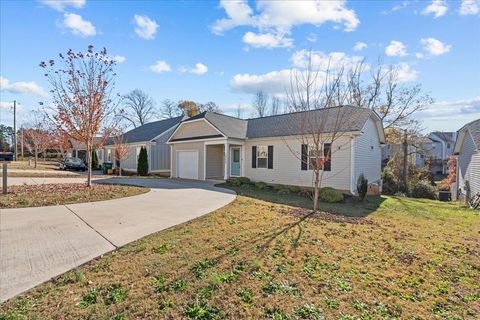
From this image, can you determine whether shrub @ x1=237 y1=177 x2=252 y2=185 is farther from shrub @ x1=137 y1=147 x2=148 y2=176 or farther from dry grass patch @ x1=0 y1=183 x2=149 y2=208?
shrub @ x1=137 y1=147 x2=148 y2=176

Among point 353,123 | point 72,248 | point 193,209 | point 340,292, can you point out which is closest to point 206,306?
point 340,292

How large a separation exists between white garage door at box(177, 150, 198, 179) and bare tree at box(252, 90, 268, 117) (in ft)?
88.3

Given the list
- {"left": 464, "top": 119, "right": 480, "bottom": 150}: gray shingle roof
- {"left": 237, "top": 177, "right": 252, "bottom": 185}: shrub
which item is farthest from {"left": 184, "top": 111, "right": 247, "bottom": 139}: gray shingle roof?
{"left": 464, "top": 119, "right": 480, "bottom": 150}: gray shingle roof

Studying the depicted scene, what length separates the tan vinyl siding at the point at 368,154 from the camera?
46.9 ft

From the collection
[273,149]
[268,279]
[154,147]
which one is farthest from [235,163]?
[268,279]

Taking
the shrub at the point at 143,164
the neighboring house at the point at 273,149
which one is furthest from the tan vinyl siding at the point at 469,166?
the shrub at the point at 143,164

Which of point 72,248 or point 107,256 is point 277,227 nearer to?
point 107,256

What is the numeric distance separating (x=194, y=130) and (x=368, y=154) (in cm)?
1188

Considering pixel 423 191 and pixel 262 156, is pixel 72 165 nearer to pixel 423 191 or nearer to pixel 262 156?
pixel 262 156

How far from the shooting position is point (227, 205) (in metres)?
9.41

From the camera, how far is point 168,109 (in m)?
54.7

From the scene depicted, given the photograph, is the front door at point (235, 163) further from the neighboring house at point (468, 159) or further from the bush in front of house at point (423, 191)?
the neighboring house at point (468, 159)

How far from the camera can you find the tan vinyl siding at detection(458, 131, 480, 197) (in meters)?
14.3

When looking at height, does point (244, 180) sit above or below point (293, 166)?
below
